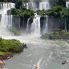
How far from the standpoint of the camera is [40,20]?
96.8 meters

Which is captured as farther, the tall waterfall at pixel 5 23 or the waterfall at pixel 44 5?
the waterfall at pixel 44 5

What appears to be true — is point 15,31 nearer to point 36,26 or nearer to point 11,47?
point 36,26

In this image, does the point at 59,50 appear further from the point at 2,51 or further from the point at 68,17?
the point at 68,17

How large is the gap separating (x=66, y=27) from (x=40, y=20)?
592 cm

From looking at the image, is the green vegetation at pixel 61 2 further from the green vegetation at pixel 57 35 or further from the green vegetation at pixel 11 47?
the green vegetation at pixel 11 47

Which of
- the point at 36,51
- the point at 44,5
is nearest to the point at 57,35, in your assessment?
the point at 36,51

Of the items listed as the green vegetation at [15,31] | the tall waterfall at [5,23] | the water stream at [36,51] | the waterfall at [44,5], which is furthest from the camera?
the waterfall at [44,5]

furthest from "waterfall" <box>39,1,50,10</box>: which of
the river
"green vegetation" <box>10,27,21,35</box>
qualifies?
the river

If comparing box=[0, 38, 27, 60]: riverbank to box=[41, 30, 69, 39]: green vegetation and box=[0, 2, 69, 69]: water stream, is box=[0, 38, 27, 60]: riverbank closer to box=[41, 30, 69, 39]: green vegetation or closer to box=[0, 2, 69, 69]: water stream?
box=[0, 2, 69, 69]: water stream

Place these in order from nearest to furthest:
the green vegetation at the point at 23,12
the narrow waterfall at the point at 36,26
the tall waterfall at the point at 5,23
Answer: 1. the tall waterfall at the point at 5,23
2. the green vegetation at the point at 23,12
3. the narrow waterfall at the point at 36,26

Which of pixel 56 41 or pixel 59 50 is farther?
pixel 56 41

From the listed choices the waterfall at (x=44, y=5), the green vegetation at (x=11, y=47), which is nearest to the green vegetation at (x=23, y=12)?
the waterfall at (x=44, y=5)

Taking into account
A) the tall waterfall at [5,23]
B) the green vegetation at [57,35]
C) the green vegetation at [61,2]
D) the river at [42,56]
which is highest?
the green vegetation at [61,2]

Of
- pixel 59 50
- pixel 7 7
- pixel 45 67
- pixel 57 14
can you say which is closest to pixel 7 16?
pixel 7 7
